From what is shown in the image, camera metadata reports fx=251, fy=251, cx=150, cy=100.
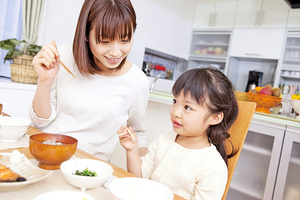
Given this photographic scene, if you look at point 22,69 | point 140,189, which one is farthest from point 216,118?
point 22,69

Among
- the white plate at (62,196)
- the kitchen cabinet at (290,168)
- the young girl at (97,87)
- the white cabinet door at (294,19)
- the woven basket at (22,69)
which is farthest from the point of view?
the white cabinet door at (294,19)

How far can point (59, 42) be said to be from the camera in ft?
9.43

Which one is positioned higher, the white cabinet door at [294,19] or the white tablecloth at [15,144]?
the white cabinet door at [294,19]

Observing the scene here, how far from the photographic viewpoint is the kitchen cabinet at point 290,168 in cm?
159

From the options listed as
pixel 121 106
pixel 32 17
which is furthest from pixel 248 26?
pixel 121 106

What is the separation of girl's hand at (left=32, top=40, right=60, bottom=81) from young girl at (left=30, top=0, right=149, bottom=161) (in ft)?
0.04

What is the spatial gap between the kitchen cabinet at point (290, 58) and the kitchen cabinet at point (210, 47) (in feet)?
3.10

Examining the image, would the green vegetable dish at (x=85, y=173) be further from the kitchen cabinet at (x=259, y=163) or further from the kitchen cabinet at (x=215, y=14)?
the kitchen cabinet at (x=215, y=14)

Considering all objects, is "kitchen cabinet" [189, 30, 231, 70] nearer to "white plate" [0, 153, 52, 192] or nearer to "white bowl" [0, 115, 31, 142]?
"white bowl" [0, 115, 31, 142]

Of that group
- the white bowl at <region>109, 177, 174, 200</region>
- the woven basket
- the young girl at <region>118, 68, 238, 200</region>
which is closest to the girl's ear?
the young girl at <region>118, 68, 238, 200</region>

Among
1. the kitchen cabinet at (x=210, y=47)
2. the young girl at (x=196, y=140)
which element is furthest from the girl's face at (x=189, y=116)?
the kitchen cabinet at (x=210, y=47)

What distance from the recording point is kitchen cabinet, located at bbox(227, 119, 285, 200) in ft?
5.40

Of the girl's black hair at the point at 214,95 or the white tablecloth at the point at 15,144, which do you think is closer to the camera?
the white tablecloth at the point at 15,144

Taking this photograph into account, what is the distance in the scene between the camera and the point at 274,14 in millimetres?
4074
